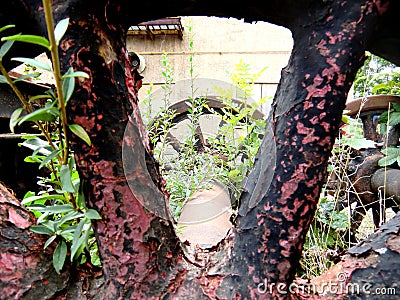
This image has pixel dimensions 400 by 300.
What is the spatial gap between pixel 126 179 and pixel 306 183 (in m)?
0.21

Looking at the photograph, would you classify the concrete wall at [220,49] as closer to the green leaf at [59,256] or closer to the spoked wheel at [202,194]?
the spoked wheel at [202,194]

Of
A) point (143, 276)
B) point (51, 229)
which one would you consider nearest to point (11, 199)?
point (51, 229)

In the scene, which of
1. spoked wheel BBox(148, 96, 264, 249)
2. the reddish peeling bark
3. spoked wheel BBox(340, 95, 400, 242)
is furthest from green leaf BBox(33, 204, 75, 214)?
spoked wheel BBox(340, 95, 400, 242)

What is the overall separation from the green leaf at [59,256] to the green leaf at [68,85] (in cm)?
19

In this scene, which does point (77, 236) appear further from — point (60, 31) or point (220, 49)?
point (220, 49)

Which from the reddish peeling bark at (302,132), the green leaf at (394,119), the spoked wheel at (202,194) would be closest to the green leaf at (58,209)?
the reddish peeling bark at (302,132)

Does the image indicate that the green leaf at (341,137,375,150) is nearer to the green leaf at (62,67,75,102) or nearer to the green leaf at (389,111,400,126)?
the green leaf at (389,111,400,126)

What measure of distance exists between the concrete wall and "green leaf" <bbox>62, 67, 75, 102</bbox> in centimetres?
265

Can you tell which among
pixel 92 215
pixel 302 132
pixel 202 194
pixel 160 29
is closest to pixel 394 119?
pixel 202 194

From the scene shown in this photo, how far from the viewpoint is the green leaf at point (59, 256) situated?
A: 41 centimetres

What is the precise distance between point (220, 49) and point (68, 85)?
280 cm

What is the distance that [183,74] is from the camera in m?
3.02

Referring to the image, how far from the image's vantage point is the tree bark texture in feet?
1.27

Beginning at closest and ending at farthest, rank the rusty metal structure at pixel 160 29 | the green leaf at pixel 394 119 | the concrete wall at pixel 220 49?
the green leaf at pixel 394 119 → the rusty metal structure at pixel 160 29 → the concrete wall at pixel 220 49
